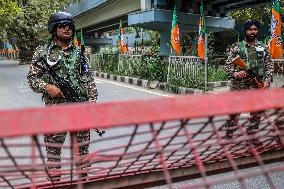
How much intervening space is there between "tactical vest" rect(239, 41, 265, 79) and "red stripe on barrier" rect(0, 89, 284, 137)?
4254mm

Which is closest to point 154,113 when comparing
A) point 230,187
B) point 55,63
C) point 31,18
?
point 55,63

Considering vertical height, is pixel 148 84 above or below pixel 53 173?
below

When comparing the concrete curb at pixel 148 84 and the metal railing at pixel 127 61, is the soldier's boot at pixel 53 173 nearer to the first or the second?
the concrete curb at pixel 148 84

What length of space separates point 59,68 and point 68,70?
0.25ft

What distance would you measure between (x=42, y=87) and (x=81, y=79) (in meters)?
0.32

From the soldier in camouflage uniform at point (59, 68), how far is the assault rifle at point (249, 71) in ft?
7.66

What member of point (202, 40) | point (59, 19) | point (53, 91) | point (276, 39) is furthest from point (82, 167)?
point (202, 40)

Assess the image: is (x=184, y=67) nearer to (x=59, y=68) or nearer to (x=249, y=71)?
(x=249, y=71)

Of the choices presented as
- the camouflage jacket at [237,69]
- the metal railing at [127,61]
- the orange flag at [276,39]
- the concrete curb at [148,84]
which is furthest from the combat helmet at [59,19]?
the metal railing at [127,61]

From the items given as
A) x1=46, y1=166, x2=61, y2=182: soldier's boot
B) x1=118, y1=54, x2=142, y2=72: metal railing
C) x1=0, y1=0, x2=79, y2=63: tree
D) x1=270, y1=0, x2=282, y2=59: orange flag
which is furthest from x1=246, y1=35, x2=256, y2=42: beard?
x1=0, y1=0, x2=79, y2=63: tree

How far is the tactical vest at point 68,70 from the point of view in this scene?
350 cm

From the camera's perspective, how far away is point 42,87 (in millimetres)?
3482

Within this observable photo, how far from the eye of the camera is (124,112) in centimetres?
108

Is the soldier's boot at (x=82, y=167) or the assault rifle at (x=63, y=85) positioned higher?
the assault rifle at (x=63, y=85)
